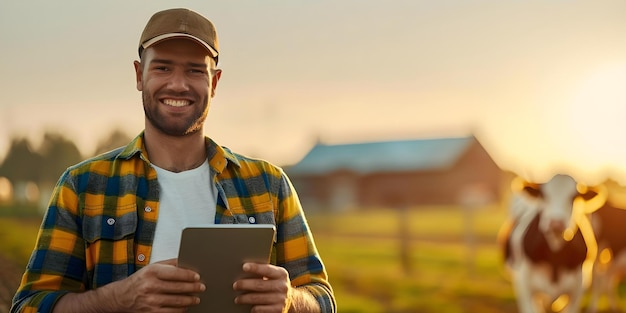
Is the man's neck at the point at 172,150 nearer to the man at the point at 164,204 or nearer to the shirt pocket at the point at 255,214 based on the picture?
the man at the point at 164,204

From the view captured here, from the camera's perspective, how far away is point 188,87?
208cm

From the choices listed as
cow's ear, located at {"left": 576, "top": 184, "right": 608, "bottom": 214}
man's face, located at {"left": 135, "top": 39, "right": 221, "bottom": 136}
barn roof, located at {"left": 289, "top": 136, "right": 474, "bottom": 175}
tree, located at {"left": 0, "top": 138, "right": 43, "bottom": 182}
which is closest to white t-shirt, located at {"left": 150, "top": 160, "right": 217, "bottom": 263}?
man's face, located at {"left": 135, "top": 39, "right": 221, "bottom": 136}

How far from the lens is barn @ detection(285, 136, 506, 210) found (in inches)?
688

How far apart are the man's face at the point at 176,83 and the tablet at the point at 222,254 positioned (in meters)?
0.41

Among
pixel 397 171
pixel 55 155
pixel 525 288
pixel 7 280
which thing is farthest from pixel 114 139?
pixel 397 171

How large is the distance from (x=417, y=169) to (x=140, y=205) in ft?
53.7

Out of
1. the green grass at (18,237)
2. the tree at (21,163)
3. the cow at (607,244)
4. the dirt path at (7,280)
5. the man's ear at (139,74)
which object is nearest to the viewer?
the man's ear at (139,74)

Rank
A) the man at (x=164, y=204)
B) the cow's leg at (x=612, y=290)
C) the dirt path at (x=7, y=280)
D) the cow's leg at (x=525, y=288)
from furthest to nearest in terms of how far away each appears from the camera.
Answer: the cow's leg at (x=612, y=290)
the cow's leg at (x=525, y=288)
the dirt path at (x=7, y=280)
the man at (x=164, y=204)

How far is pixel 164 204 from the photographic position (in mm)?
2076

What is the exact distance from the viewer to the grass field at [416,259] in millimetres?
13453

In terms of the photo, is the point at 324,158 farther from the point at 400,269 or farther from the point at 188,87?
the point at 188,87

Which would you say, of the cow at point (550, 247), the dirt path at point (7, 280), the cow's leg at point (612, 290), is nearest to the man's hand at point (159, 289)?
the dirt path at point (7, 280)

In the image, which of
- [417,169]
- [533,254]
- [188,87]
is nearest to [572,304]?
[533,254]

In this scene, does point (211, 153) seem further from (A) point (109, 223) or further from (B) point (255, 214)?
(A) point (109, 223)
